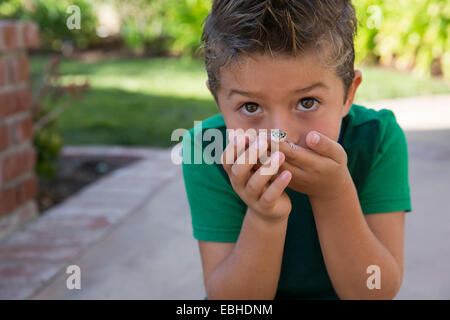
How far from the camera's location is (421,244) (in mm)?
2609

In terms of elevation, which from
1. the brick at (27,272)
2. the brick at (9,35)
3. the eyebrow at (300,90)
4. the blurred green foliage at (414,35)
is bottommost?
the brick at (27,272)

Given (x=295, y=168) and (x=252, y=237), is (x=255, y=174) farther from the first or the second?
(x=252, y=237)

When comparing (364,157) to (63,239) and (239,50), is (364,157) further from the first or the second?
(63,239)

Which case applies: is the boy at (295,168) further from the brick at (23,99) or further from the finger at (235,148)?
the brick at (23,99)

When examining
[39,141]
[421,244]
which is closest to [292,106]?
[421,244]

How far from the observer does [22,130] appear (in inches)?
110

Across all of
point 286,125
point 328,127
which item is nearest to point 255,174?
point 286,125

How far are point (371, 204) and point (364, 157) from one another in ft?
0.43

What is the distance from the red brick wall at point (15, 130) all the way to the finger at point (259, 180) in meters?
1.77

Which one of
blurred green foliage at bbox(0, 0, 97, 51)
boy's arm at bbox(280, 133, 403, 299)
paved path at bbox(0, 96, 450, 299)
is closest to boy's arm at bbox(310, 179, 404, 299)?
boy's arm at bbox(280, 133, 403, 299)

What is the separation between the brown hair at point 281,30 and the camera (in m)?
1.25

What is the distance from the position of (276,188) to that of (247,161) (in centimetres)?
8

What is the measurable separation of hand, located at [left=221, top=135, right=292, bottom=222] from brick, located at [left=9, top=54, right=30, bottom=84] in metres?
1.84

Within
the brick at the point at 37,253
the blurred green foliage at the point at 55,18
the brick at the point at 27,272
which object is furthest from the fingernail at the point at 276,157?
the blurred green foliage at the point at 55,18
